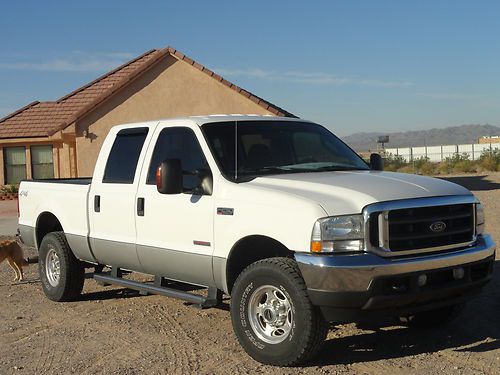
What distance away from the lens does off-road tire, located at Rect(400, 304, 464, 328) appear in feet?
22.1

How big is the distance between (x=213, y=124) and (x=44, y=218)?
3415 mm

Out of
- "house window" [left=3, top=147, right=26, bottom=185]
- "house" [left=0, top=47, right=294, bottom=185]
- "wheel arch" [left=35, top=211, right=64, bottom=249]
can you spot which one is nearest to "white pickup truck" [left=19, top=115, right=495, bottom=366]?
"wheel arch" [left=35, top=211, right=64, bottom=249]

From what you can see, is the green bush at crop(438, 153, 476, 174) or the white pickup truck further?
the green bush at crop(438, 153, 476, 174)

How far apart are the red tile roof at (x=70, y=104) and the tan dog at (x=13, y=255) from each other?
1258cm

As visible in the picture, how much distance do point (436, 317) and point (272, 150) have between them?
2.25m

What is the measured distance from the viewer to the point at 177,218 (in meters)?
6.61

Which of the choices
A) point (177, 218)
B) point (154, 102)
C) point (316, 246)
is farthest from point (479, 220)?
point (154, 102)

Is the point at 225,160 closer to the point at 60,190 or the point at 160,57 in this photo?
the point at 60,190

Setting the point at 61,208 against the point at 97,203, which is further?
the point at 61,208

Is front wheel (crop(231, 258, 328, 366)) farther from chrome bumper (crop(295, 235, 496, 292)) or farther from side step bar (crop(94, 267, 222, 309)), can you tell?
side step bar (crop(94, 267, 222, 309))

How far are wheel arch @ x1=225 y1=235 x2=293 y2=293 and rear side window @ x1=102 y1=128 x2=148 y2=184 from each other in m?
1.71

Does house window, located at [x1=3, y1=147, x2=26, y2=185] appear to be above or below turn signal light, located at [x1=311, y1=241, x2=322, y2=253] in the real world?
above

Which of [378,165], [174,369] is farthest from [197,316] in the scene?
[378,165]

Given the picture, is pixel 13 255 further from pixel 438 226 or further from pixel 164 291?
pixel 438 226
